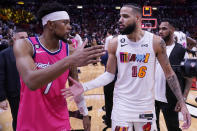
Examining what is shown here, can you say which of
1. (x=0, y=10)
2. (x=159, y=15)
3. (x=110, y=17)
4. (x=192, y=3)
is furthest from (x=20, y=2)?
(x=192, y=3)

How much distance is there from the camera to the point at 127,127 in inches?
88.7

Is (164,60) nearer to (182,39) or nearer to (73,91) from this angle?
(73,91)

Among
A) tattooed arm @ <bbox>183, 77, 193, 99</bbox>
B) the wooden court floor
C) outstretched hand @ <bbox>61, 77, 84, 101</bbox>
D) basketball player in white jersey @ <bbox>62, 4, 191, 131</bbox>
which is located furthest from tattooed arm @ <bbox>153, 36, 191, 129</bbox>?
the wooden court floor

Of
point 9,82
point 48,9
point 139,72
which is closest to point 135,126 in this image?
point 139,72

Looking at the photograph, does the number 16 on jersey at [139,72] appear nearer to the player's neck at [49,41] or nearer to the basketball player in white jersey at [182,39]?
the player's neck at [49,41]

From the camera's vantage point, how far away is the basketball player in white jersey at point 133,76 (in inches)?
89.8

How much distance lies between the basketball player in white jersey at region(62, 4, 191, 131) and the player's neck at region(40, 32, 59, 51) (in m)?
0.55

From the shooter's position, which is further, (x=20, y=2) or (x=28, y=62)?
(x=20, y=2)

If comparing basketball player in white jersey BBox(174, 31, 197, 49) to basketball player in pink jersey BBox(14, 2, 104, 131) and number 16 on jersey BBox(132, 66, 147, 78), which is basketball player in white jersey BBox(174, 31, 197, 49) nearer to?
number 16 on jersey BBox(132, 66, 147, 78)

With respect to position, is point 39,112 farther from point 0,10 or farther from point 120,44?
point 0,10

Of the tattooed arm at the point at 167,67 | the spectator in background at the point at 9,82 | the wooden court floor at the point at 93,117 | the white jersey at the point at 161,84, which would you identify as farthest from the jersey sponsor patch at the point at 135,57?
the wooden court floor at the point at 93,117

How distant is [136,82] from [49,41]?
1086mm

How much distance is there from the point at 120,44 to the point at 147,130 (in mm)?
1065

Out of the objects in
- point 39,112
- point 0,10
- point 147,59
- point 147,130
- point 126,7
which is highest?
point 0,10
